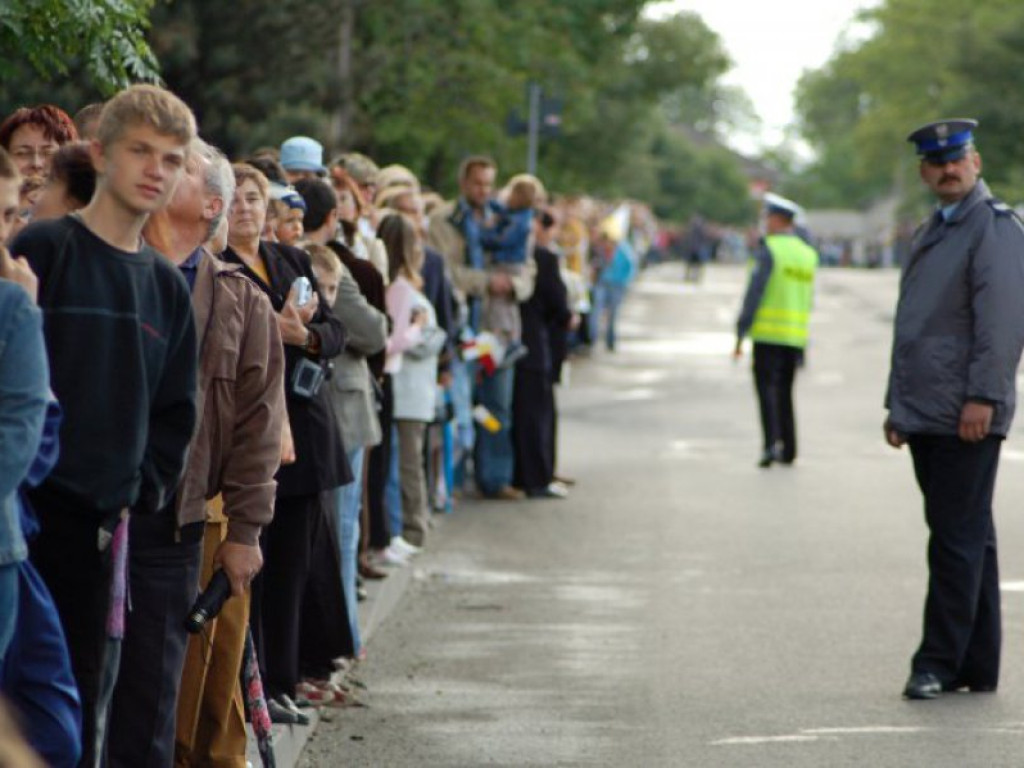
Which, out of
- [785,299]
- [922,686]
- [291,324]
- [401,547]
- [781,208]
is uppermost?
[781,208]

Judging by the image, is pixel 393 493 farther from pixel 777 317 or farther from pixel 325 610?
pixel 777 317

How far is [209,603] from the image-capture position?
6188 mm

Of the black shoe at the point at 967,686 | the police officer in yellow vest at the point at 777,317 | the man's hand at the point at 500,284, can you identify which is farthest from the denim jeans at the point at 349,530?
the police officer in yellow vest at the point at 777,317

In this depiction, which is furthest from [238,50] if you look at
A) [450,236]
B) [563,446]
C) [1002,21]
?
[1002,21]

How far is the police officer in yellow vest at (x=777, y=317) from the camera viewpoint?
60.6 ft

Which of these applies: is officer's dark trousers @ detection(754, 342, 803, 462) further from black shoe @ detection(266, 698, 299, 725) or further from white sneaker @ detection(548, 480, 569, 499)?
black shoe @ detection(266, 698, 299, 725)

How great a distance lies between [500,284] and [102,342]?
401 inches

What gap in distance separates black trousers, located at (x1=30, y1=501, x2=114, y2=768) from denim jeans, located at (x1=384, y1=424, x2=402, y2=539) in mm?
7014

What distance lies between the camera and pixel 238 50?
21562 millimetres

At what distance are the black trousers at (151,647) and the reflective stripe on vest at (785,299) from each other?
498 inches

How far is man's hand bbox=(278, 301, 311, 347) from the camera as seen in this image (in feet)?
25.9

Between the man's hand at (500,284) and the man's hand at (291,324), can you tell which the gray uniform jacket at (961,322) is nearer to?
the man's hand at (291,324)

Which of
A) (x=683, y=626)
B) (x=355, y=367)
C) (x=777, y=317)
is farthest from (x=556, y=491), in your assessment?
(x=355, y=367)

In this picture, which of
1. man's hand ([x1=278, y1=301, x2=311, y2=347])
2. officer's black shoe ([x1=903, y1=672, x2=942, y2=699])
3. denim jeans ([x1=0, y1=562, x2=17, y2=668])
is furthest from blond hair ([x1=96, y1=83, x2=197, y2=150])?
officer's black shoe ([x1=903, y1=672, x2=942, y2=699])
